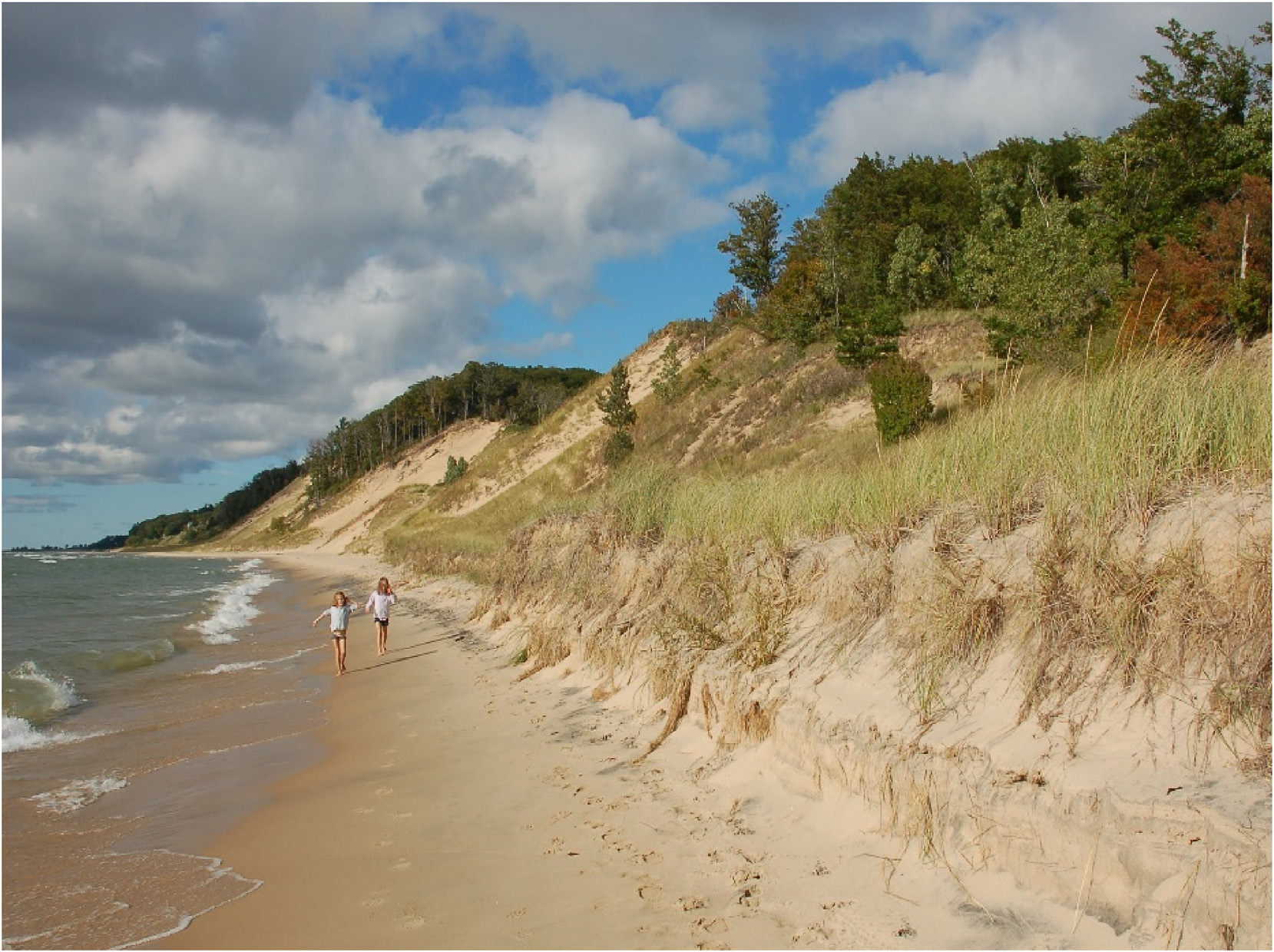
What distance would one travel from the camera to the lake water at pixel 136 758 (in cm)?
523

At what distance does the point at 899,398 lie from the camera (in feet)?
64.5

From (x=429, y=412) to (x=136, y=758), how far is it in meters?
92.7

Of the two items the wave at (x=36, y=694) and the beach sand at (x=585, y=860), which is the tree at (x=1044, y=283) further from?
the wave at (x=36, y=694)

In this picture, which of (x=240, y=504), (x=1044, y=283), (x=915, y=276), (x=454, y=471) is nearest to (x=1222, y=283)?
(x=1044, y=283)

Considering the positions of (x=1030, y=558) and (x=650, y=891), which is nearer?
(x=650, y=891)

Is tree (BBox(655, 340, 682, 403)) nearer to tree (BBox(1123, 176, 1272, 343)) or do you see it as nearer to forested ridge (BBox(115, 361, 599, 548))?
tree (BBox(1123, 176, 1272, 343))

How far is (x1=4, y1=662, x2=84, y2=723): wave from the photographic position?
1090 cm

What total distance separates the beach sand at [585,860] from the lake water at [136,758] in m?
0.41

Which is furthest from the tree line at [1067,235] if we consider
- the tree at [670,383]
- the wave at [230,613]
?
the wave at [230,613]

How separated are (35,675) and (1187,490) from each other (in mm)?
15356

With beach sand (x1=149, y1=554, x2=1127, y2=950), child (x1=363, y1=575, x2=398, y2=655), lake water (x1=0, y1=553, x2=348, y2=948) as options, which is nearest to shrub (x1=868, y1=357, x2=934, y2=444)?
child (x1=363, y1=575, x2=398, y2=655)

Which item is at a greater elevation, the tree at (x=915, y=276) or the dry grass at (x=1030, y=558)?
the tree at (x=915, y=276)

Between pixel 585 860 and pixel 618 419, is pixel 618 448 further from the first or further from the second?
pixel 585 860

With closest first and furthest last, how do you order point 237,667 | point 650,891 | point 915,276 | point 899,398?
point 650,891
point 237,667
point 899,398
point 915,276
